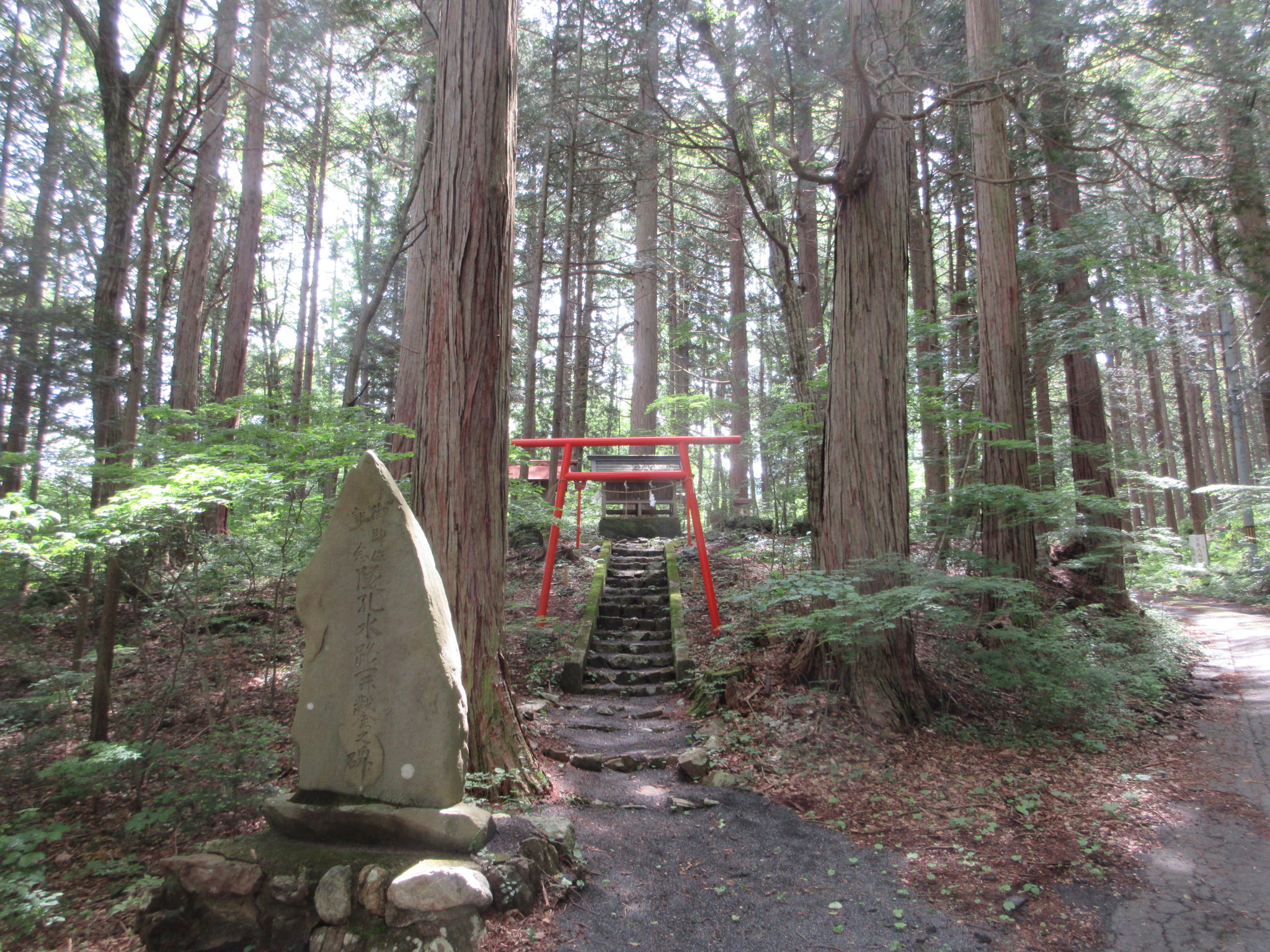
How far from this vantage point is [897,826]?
4.13 meters

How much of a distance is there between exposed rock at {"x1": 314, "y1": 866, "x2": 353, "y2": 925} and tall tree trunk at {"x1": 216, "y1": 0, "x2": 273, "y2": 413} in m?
8.94

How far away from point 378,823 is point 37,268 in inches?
272

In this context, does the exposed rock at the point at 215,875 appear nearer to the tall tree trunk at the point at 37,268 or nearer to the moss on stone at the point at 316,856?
the moss on stone at the point at 316,856

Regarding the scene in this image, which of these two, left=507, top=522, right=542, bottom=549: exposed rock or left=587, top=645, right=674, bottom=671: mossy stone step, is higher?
left=507, top=522, right=542, bottom=549: exposed rock

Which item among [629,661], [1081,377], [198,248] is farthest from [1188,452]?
[198,248]

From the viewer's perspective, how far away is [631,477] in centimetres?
952

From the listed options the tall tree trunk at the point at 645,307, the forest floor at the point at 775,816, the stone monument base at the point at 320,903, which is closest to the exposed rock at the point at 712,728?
the forest floor at the point at 775,816

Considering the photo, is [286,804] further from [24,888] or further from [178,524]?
[178,524]

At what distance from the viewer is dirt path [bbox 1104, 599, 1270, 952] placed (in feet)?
9.74

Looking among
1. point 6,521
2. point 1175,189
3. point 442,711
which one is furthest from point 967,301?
point 6,521

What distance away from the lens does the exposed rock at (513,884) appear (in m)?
3.03

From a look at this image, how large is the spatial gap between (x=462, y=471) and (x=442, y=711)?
5.91 feet

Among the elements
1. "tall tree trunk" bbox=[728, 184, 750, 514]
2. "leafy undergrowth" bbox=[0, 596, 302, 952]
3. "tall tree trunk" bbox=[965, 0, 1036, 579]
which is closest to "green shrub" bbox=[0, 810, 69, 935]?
"leafy undergrowth" bbox=[0, 596, 302, 952]

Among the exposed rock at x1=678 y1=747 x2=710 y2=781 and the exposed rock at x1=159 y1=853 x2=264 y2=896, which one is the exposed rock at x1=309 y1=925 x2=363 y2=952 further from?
the exposed rock at x1=678 y1=747 x2=710 y2=781
